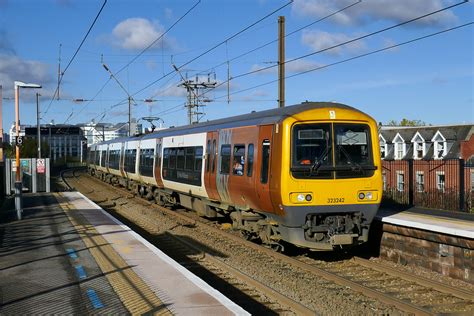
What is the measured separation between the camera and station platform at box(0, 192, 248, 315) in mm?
6832

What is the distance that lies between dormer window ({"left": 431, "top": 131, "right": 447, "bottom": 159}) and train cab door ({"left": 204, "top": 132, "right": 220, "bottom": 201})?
27.7 meters

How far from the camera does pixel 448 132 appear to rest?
39.0 metres

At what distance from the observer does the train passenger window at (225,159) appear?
13896 mm

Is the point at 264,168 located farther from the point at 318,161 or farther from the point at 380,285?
the point at 380,285

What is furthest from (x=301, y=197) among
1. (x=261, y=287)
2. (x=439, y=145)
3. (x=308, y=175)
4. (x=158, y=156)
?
(x=439, y=145)

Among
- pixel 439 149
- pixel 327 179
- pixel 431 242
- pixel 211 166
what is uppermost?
pixel 439 149

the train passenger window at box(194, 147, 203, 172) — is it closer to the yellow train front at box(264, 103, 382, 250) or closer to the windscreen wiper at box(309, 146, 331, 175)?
the yellow train front at box(264, 103, 382, 250)

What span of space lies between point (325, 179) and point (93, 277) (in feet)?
15.8

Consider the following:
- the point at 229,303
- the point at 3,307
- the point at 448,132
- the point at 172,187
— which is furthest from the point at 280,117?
the point at 448,132

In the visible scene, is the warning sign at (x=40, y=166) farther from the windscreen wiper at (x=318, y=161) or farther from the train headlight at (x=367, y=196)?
the train headlight at (x=367, y=196)

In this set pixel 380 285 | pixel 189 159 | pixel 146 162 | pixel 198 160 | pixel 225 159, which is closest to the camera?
pixel 380 285

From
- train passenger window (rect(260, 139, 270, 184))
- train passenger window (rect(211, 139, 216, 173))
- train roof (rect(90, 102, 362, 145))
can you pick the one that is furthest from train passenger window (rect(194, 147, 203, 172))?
train passenger window (rect(260, 139, 270, 184))

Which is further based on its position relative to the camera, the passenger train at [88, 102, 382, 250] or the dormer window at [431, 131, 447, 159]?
the dormer window at [431, 131, 447, 159]

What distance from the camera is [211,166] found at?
50.1 ft
